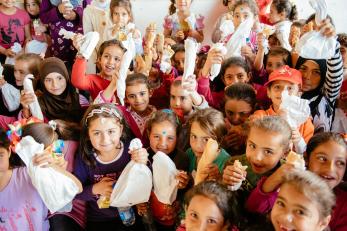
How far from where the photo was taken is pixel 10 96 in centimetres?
246

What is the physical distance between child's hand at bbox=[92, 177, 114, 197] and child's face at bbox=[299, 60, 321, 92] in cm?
131

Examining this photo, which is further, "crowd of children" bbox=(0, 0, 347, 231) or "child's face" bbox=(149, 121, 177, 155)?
"child's face" bbox=(149, 121, 177, 155)

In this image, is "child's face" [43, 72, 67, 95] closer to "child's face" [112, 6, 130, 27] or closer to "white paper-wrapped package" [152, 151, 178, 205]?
"child's face" [112, 6, 130, 27]

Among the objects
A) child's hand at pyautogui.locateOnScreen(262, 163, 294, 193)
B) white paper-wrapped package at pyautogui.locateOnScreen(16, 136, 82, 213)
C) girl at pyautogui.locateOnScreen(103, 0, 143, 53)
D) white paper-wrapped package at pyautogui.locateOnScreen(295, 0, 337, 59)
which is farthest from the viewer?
girl at pyautogui.locateOnScreen(103, 0, 143, 53)

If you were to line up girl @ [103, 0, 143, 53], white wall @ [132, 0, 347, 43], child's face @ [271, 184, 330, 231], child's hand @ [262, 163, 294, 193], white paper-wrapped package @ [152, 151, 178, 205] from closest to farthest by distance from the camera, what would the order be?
1. child's face @ [271, 184, 330, 231]
2. child's hand @ [262, 163, 294, 193]
3. white paper-wrapped package @ [152, 151, 178, 205]
4. girl @ [103, 0, 143, 53]
5. white wall @ [132, 0, 347, 43]

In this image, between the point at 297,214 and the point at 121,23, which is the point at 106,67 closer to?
the point at 121,23

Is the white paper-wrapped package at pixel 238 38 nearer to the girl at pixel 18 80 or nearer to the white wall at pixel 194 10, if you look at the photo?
the girl at pixel 18 80

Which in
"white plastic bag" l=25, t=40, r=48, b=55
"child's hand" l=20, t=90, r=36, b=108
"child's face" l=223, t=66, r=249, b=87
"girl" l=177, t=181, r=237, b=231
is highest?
"white plastic bag" l=25, t=40, r=48, b=55

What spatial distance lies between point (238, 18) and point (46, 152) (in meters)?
1.78

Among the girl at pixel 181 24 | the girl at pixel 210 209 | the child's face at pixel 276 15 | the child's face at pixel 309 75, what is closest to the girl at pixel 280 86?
the child's face at pixel 309 75

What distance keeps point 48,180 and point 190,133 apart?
715 mm

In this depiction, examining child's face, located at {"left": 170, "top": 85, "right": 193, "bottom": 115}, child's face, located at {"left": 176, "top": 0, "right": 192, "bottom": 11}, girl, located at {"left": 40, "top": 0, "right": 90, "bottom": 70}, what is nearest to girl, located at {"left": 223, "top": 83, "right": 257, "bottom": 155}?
child's face, located at {"left": 170, "top": 85, "right": 193, "bottom": 115}

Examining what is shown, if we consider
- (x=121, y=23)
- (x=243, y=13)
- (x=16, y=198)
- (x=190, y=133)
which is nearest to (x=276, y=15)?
(x=243, y=13)

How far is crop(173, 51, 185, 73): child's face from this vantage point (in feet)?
9.27
